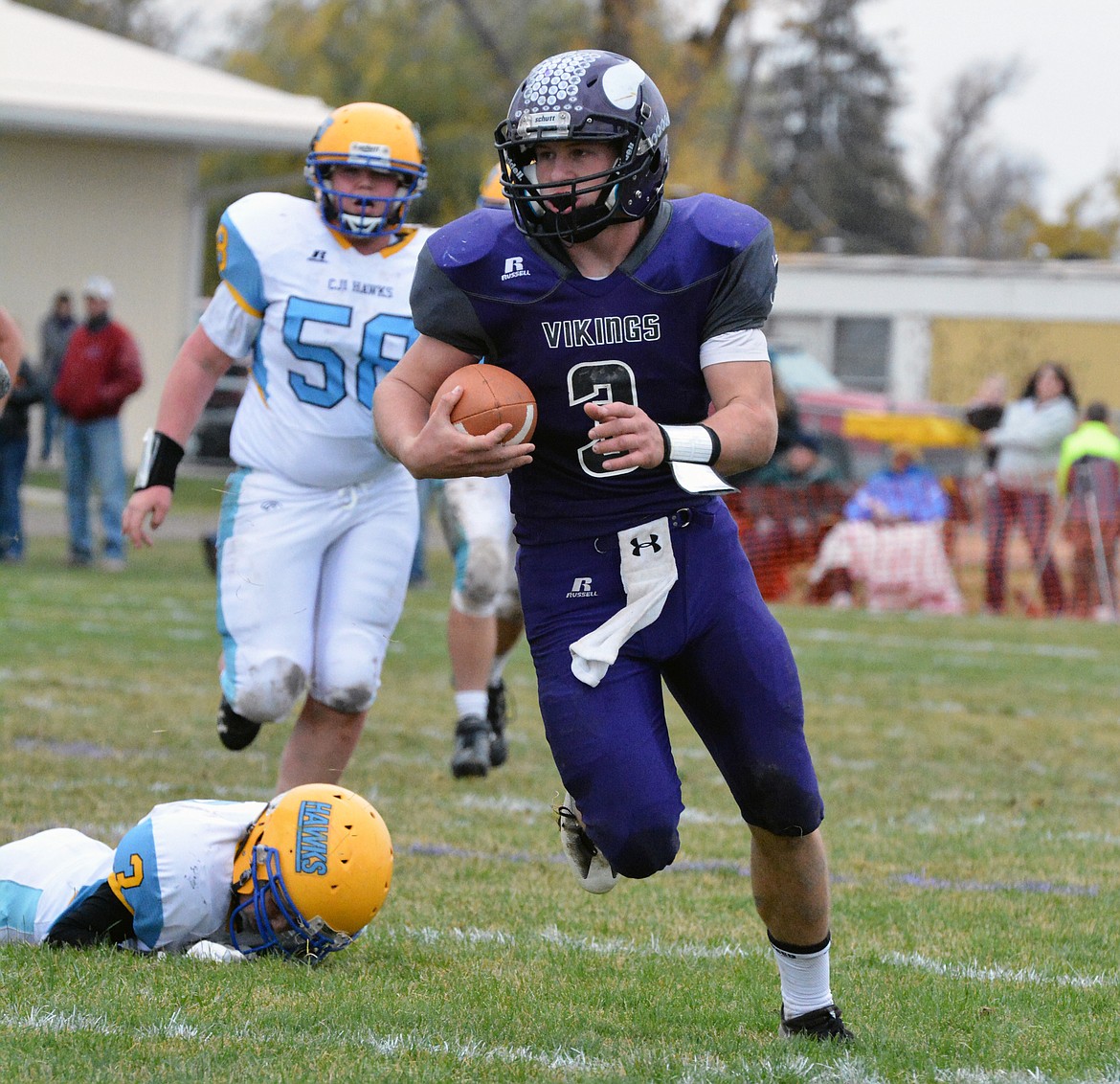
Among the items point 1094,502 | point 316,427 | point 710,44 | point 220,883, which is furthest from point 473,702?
point 710,44

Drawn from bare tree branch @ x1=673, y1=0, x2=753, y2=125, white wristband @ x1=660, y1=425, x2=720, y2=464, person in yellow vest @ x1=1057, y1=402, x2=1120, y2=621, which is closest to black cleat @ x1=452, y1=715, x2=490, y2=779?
white wristband @ x1=660, y1=425, x2=720, y2=464

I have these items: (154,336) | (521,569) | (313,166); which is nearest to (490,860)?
(521,569)

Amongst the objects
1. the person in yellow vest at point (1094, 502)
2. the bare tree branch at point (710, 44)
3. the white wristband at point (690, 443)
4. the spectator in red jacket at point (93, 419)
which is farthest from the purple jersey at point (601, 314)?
the bare tree branch at point (710, 44)

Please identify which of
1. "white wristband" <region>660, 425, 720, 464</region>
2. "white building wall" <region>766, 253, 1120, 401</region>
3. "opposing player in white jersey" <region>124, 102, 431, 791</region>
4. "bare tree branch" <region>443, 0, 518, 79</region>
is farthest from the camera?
"white building wall" <region>766, 253, 1120, 401</region>

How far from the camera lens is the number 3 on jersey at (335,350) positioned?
4840mm

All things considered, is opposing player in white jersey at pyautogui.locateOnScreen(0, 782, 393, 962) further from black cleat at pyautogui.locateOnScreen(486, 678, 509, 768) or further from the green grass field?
black cleat at pyautogui.locateOnScreen(486, 678, 509, 768)

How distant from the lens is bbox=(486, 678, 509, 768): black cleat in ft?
21.1

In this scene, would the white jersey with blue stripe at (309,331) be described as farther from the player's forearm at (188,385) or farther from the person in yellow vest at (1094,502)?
the person in yellow vest at (1094,502)

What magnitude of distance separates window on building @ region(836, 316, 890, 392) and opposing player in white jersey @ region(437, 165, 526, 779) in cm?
1888

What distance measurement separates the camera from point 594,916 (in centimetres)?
438

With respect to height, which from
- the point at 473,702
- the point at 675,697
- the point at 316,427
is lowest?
the point at 473,702

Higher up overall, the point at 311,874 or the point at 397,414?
the point at 397,414

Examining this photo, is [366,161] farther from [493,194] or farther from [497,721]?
[497,721]

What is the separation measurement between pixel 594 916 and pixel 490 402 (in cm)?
164
